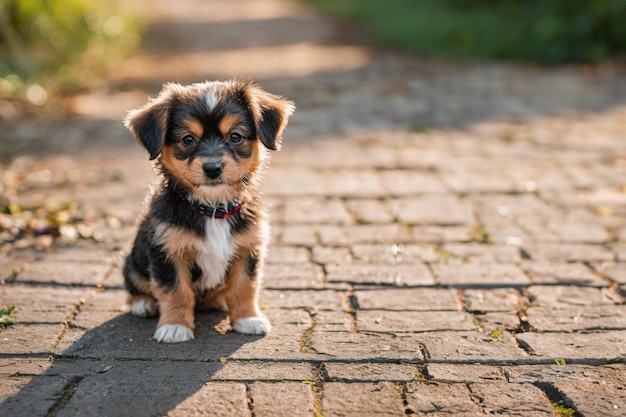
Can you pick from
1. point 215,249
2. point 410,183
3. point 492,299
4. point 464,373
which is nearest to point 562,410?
point 464,373

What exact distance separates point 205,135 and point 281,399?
1.51 metres

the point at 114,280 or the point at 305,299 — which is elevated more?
the point at 305,299

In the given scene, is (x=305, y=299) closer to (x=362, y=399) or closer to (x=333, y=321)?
(x=333, y=321)

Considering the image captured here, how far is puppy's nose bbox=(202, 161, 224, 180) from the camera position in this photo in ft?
13.6

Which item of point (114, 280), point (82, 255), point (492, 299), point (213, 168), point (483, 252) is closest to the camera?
point (213, 168)

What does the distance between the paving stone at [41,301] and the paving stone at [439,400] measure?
2143 mm

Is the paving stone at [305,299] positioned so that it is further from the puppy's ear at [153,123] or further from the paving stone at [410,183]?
the paving stone at [410,183]

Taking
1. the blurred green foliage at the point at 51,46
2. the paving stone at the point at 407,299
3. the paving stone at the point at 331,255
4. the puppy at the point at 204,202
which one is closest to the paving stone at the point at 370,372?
the puppy at the point at 204,202

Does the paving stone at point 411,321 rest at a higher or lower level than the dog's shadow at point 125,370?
higher

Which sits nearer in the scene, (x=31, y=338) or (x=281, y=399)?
(x=281, y=399)

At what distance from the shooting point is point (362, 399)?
3.66 metres

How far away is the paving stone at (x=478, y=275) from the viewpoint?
5.22 metres

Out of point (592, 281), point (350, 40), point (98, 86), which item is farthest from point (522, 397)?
point (350, 40)

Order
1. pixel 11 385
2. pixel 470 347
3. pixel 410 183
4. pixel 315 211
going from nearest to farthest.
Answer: pixel 11 385 < pixel 470 347 < pixel 315 211 < pixel 410 183
